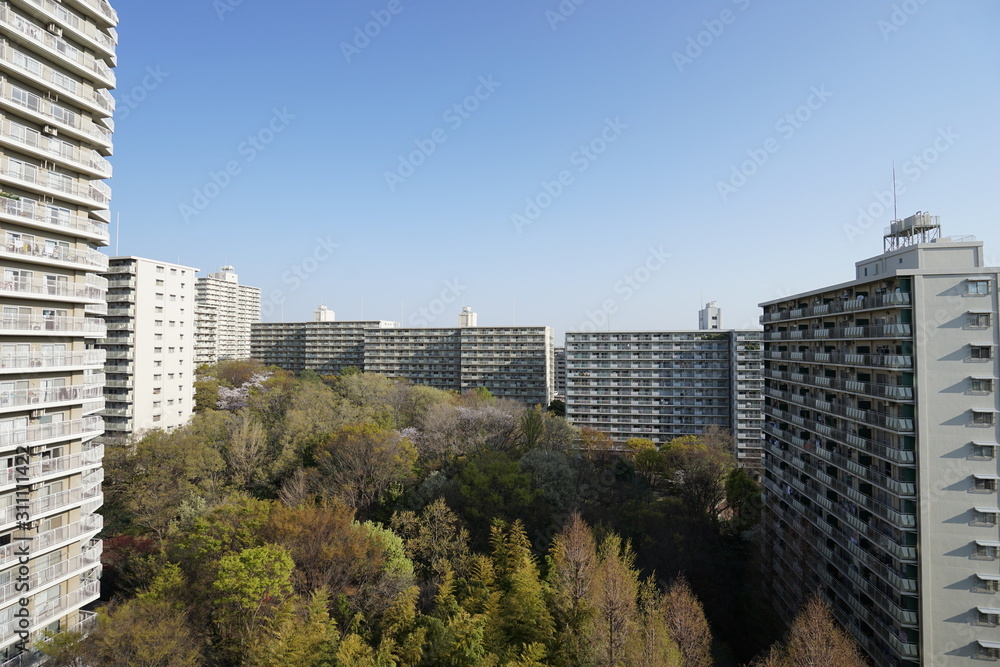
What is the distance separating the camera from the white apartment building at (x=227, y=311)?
293 ft

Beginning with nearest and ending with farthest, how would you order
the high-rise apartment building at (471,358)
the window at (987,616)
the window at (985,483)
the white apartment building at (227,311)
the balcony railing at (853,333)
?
1. the window at (987,616)
2. the window at (985,483)
3. the balcony railing at (853,333)
4. the high-rise apartment building at (471,358)
5. the white apartment building at (227,311)

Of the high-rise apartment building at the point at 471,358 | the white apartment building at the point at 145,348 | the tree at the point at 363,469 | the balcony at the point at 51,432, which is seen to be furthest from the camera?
the high-rise apartment building at the point at 471,358

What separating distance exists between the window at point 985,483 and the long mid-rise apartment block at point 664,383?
1561 inches

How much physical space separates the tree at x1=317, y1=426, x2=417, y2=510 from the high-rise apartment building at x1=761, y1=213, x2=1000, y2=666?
2185 centimetres

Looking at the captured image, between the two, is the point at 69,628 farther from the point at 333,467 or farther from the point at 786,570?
the point at 786,570

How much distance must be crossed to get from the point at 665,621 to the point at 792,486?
12.4 metres

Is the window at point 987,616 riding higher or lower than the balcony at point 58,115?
lower

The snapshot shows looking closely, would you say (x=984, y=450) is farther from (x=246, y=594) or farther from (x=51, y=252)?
(x=51, y=252)

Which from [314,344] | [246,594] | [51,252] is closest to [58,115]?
[51,252]

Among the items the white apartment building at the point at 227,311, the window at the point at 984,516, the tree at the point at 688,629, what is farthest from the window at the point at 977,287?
the white apartment building at the point at 227,311

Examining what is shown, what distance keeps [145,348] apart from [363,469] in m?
22.7

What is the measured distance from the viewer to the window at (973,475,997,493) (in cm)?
1823

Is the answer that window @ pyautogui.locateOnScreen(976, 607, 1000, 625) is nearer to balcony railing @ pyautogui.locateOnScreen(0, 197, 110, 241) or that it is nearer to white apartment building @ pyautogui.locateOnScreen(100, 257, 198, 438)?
balcony railing @ pyautogui.locateOnScreen(0, 197, 110, 241)

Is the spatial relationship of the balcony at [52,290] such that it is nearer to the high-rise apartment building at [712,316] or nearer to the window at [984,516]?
the window at [984,516]
